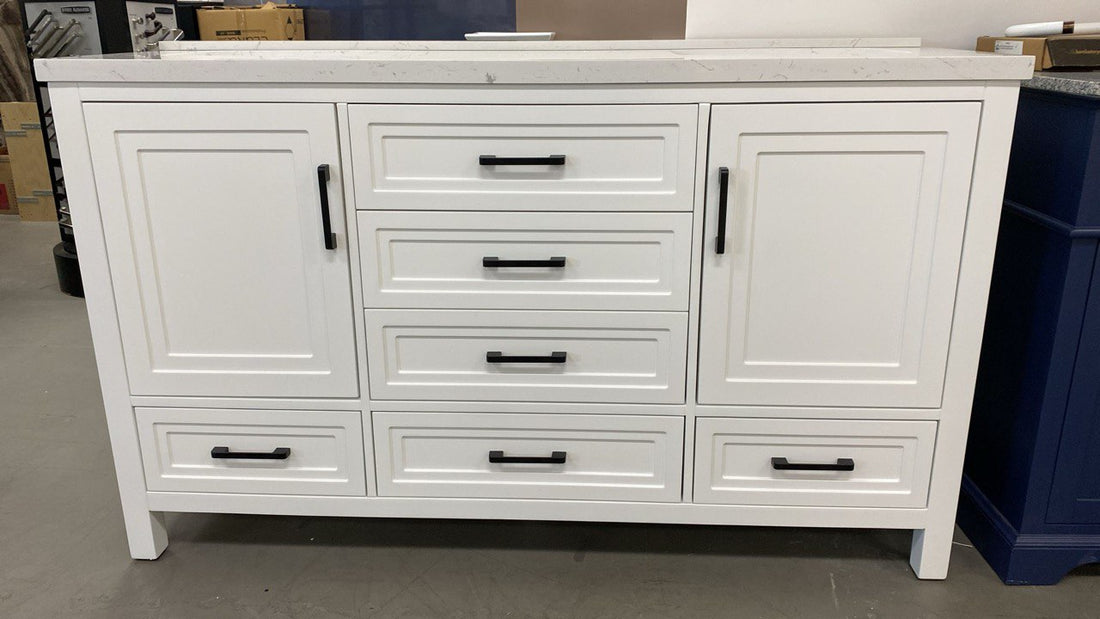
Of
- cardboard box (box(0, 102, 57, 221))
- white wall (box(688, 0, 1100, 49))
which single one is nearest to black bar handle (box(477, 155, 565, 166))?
white wall (box(688, 0, 1100, 49))

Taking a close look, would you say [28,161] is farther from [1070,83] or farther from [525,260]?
[1070,83]

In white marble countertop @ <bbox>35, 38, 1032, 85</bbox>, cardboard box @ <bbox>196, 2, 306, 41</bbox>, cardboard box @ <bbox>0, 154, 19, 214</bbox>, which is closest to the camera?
white marble countertop @ <bbox>35, 38, 1032, 85</bbox>

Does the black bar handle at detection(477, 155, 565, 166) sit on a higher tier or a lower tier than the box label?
lower

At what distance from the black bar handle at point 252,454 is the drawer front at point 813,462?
30.6 inches

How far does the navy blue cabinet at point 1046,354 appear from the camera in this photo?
4.53 feet

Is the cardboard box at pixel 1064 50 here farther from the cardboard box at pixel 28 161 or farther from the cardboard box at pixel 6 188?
the cardboard box at pixel 6 188

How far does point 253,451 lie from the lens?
5.16ft

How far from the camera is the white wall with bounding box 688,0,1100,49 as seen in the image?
1764 mm

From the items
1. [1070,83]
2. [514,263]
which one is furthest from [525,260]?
[1070,83]

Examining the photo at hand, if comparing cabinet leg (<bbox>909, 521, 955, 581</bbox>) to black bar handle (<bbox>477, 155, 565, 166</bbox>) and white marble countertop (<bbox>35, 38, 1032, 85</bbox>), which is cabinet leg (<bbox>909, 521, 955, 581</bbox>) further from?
black bar handle (<bbox>477, 155, 565, 166</bbox>)

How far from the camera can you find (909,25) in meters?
1.78

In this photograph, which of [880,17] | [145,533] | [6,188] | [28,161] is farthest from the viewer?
[6,188]

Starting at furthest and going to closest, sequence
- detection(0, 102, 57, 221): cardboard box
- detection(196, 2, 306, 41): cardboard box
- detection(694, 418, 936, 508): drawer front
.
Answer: detection(0, 102, 57, 221): cardboard box
detection(196, 2, 306, 41): cardboard box
detection(694, 418, 936, 508): drawer front

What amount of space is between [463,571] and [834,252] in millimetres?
922
